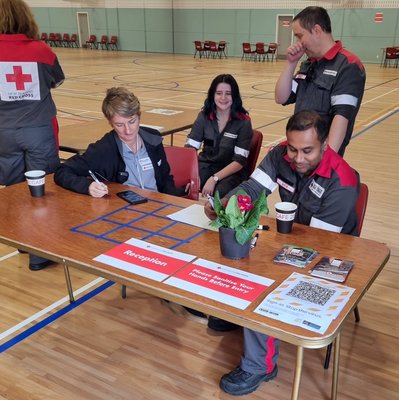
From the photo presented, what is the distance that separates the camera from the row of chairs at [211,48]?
20.1m

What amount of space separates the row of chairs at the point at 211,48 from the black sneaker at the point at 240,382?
63.7 ft

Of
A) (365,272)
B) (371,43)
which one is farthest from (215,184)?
(371,43)

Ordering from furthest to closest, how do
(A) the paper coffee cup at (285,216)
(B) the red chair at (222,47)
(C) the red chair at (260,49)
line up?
1. (B) the red chair at (222,47)
2. (C) the red chair at (260,49)
3. (A) the paper coffee cup at (285,216)

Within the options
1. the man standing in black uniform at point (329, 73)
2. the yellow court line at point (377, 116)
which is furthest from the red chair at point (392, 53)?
the man standing in black uniform at point (329, 73)

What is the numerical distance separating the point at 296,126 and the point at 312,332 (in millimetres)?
1107

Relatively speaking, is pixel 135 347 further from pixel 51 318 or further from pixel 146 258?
pixel 146 258

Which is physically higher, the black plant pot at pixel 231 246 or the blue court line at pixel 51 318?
the black plant pot at pixel 231 246

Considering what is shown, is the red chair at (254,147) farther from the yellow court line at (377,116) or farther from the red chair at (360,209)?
the yellow court line at (377,116)

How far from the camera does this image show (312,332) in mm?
1245

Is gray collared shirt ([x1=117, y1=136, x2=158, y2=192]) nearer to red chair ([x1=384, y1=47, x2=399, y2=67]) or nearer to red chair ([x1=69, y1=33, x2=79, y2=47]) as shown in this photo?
red chair ([x1=384, y1=47, x2=399, y2=67])

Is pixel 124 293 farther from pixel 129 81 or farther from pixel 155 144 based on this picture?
pixel 129 81

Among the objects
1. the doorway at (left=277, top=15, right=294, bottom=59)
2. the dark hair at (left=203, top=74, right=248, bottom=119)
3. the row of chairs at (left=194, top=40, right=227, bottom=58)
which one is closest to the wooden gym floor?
the dark hair at (left=203, top=74, right=248, bottom=119)

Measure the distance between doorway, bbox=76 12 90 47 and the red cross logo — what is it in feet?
74.3

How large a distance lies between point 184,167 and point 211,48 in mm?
18261
